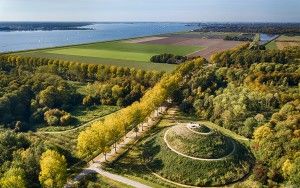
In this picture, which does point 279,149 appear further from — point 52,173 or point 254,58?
point 254,58

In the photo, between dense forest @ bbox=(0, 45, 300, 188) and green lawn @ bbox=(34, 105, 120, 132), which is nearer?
dense forest @ bbox=(0, 45, 300, 188)

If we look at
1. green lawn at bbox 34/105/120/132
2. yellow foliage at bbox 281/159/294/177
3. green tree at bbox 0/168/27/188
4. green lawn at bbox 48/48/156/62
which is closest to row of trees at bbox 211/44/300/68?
green lawn at bbox 48/48/156/62

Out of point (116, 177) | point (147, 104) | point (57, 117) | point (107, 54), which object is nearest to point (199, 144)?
point (116, 177)

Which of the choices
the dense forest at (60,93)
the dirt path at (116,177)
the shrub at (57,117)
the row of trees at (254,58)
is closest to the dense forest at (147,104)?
the shrub at (57,117)

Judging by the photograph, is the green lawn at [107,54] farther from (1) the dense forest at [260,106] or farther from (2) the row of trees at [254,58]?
(1) the dense forest at [260,106]

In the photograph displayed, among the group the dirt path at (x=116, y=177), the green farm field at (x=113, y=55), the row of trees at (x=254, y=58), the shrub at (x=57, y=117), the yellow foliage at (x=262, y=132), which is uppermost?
the row of trees at (x=254, y=58)

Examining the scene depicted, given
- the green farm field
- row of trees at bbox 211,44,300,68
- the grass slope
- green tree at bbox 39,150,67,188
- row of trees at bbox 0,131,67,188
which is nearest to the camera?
row of trees at bbox 0,131,67,188

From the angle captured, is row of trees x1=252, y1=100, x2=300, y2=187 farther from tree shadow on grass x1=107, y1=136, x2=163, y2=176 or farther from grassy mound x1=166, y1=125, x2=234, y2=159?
tree shadow on grass x1=107, y1=136, x2=163, y2=176
